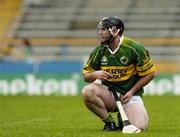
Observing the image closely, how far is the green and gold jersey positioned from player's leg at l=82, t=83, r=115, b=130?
199 mm

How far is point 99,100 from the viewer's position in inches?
423

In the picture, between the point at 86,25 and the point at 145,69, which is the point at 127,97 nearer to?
the point at 145,69

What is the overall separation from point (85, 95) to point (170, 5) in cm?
2686

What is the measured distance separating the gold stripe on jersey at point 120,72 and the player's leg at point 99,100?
239 mm

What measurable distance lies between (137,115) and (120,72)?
719 mm

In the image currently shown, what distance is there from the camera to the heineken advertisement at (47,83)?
27.7 metres

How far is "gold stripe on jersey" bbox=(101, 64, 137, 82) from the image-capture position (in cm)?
1081

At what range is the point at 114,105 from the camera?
11.0 m

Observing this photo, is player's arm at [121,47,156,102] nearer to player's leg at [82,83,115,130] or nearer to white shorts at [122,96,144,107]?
white shorts at [122,96,144,107]

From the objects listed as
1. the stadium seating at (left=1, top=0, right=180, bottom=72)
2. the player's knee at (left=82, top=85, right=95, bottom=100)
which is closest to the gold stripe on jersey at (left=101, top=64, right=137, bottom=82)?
the player's knee at (left=82, top=85, right=95, bottom=100)

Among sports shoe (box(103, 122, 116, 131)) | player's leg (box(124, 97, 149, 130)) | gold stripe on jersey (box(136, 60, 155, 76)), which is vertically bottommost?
sports shoe (box(103, 122, 116, 131))

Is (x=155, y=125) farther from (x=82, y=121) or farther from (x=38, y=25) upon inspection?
(x=38, y=25)

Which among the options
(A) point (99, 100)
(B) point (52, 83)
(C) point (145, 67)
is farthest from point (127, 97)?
(B) point (52, 83)

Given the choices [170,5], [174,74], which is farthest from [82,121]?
[170,5]
